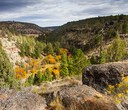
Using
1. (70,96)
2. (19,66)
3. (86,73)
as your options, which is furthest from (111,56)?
(70,96)

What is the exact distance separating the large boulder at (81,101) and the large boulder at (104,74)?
4.78 m

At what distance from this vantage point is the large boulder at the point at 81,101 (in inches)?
388

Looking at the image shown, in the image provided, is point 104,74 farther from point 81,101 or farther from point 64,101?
point 81,101

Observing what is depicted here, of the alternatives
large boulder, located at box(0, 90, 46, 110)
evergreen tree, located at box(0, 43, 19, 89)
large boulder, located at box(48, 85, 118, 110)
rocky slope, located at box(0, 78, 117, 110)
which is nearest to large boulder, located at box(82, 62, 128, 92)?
large boulder, located at box(48, 85, 118, 110)

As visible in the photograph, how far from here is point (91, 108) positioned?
9852mm

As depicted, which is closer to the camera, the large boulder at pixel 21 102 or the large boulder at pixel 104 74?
the large boulder at pixel 21 102

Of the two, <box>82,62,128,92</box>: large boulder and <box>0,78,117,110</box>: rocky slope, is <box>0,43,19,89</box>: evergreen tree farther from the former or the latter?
<box>0,78,117,110</box>: rocky slope

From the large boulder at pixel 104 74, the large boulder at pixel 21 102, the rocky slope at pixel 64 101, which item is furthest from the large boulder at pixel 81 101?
the large boulder at pixel 104 74

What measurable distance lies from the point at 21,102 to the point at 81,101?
2.61 m

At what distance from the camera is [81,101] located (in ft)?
33.7

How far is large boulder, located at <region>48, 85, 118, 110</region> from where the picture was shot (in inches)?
388

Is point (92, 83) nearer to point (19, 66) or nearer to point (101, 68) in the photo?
point (101, 68)

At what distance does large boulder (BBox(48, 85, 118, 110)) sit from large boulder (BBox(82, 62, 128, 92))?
4783 mm

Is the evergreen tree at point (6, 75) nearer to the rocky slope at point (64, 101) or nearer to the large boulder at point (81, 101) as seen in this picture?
the rocky slope at point (64, 101)
